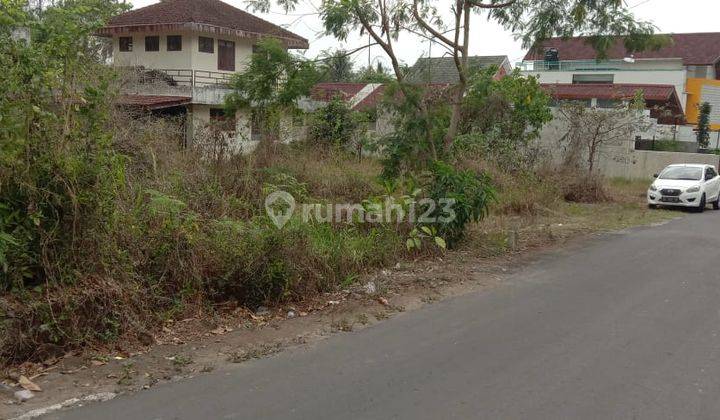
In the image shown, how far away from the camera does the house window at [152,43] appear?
27.2 meters

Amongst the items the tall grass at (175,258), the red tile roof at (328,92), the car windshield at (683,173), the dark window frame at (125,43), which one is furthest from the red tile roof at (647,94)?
the tall grass at (175,258)

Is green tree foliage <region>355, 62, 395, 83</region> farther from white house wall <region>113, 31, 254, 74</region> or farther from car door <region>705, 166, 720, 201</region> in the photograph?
white house wall <region>113, 31, 254, 74</region>

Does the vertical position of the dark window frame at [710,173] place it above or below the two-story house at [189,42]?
below

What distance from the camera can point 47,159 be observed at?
576cm

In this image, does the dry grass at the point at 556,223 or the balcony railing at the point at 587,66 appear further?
the balcony railing at the point at 587,66

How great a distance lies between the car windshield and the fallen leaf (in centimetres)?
1958

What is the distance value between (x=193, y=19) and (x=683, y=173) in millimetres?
18922

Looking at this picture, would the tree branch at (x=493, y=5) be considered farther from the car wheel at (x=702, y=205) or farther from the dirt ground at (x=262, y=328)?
the car wheel at (x=702, y=205)

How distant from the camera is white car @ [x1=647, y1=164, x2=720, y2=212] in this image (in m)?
19.2

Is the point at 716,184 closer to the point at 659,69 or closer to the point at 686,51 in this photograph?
the point at 659,69

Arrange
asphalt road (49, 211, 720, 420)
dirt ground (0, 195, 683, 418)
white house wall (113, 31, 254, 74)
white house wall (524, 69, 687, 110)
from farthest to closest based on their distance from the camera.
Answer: white house wall (524, 69, 687, 110) → white house wall (113, 31, 254, 74) → dirt ground (0, 195, 683, 418) → asphalt road (49, 211, 720, 420)
